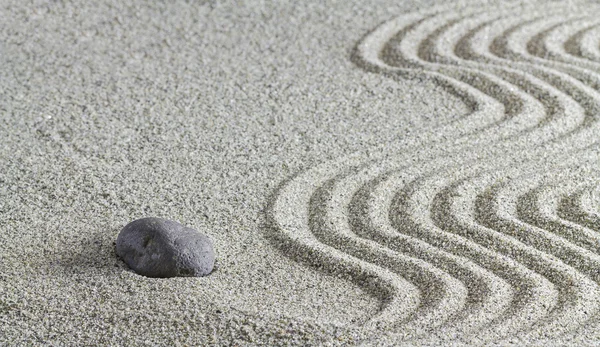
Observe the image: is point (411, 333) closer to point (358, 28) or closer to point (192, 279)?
point (192, 279)

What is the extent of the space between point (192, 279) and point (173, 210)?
0.43 meters

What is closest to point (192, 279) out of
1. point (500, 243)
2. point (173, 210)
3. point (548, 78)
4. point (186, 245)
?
Result: point (186, 245)

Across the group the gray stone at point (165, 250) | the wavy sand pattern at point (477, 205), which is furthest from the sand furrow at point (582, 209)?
the gray stone at point (165, 250)

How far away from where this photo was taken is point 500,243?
265cm

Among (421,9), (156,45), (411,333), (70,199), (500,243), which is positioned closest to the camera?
(411,333)

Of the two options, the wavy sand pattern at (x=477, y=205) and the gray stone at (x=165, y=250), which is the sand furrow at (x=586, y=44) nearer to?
the wavy sand pattern at (x=477, y=205)

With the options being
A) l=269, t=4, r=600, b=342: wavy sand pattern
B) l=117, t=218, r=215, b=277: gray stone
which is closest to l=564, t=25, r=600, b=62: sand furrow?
l=269, t=4, r=600, b=342: wavy sand pattern

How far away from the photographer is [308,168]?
3086 mm

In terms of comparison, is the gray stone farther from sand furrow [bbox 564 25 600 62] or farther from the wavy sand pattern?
sand furrow [bbox 564 25 600 62]

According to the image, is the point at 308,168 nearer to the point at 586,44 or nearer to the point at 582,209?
the point at 582,209

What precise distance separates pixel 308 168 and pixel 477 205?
638 millimetres

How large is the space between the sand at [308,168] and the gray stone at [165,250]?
1.7 inches

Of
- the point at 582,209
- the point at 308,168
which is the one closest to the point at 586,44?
the point at 582,209

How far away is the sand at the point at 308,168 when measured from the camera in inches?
90.0
